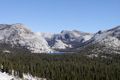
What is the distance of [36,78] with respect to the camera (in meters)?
199

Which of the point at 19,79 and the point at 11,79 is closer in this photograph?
the point at 11,79

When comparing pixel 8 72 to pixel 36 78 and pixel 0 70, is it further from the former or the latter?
pixel 36 78

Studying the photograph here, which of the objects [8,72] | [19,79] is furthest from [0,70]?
[19,79]

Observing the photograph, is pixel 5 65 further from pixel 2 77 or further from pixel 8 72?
pixel 2 77

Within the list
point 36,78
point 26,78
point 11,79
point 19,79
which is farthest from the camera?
point 36,78

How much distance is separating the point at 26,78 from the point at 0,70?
1863cm

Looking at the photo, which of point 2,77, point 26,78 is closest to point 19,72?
point 26,78

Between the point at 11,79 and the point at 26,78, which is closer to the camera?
the point at 11,79

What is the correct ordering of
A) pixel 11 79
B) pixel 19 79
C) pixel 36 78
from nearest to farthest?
pixel 11 79
pixel 19 79
pixel 36 78

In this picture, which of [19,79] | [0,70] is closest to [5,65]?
[0,70]

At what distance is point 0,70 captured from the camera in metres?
183

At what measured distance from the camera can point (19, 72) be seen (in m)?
190

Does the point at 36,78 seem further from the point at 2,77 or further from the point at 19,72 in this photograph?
the point at 2,77

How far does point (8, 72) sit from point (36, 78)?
80.8 feet
